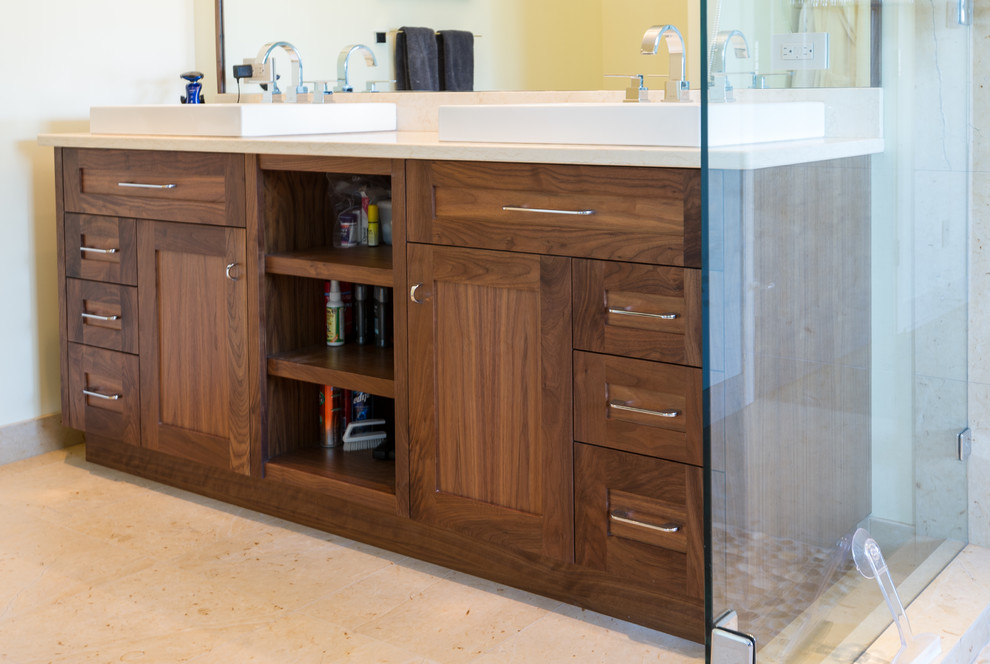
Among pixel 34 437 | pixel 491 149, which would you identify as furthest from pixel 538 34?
pixel 34 437

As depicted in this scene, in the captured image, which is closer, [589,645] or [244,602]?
[589,645]

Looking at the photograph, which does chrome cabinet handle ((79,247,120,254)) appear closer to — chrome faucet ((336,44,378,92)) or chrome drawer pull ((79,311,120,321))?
chrome drawer pull ((79,311,120,321))

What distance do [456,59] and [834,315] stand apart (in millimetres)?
1394

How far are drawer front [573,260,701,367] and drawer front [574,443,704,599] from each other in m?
0.18

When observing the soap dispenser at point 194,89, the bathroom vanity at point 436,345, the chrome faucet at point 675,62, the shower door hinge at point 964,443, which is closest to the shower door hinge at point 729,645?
the bathroom vanity at point 436,345

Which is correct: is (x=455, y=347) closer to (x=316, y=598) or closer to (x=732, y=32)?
(x=316, y=598)

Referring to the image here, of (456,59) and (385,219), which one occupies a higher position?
(456,59)

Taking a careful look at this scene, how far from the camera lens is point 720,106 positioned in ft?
3.77

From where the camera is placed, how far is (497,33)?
8.16 ft

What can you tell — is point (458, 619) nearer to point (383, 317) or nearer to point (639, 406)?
point (639, 406)

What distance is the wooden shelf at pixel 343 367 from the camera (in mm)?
2156

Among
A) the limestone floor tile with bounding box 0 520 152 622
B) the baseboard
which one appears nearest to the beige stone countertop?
the baseboard

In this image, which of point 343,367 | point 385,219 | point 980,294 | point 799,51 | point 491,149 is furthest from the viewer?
point 385,219

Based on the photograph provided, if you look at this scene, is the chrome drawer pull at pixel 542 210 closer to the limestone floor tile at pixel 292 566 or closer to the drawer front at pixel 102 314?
the limestone floor tile at pixel 292 566
